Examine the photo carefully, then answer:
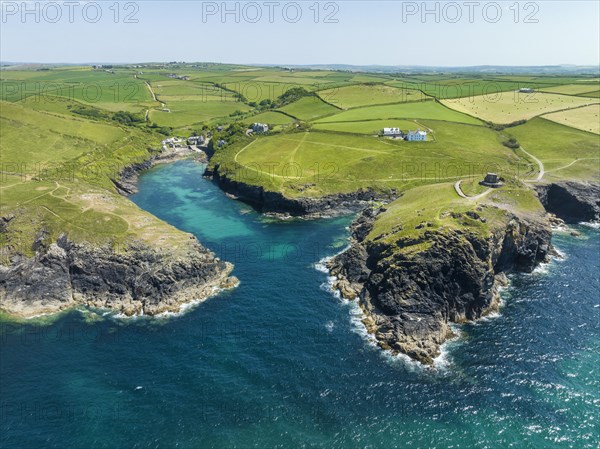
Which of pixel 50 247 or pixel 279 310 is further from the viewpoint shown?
pixel 50 247

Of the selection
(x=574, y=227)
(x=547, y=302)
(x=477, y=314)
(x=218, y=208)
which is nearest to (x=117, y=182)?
(x=218, y=208)

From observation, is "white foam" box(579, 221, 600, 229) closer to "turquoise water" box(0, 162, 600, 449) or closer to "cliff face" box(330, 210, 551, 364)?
"turquoise water" box(0, 162, 600, 449)

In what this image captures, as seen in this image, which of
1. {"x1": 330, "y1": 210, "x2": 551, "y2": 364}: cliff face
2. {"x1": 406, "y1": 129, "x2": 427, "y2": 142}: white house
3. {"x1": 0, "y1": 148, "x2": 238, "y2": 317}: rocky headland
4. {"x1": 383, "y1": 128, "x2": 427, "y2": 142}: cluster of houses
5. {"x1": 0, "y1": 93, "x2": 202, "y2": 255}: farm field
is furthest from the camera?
{"x1": 383, "y1": 128, "x2": 427, "y2": 142}: cluster of houses

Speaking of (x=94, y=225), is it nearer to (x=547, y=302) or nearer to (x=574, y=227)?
(x=547, y=302)

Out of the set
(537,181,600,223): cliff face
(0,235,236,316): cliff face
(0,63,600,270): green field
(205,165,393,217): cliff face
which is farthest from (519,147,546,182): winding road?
(0,235,236,316): cliff face

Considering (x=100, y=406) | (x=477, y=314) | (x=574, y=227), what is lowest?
(x=100, y=406)

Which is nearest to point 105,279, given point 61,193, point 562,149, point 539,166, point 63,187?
point 61,193

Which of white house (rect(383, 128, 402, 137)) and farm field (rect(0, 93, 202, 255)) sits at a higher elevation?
white house (rect(383, 128, 402, 137))
